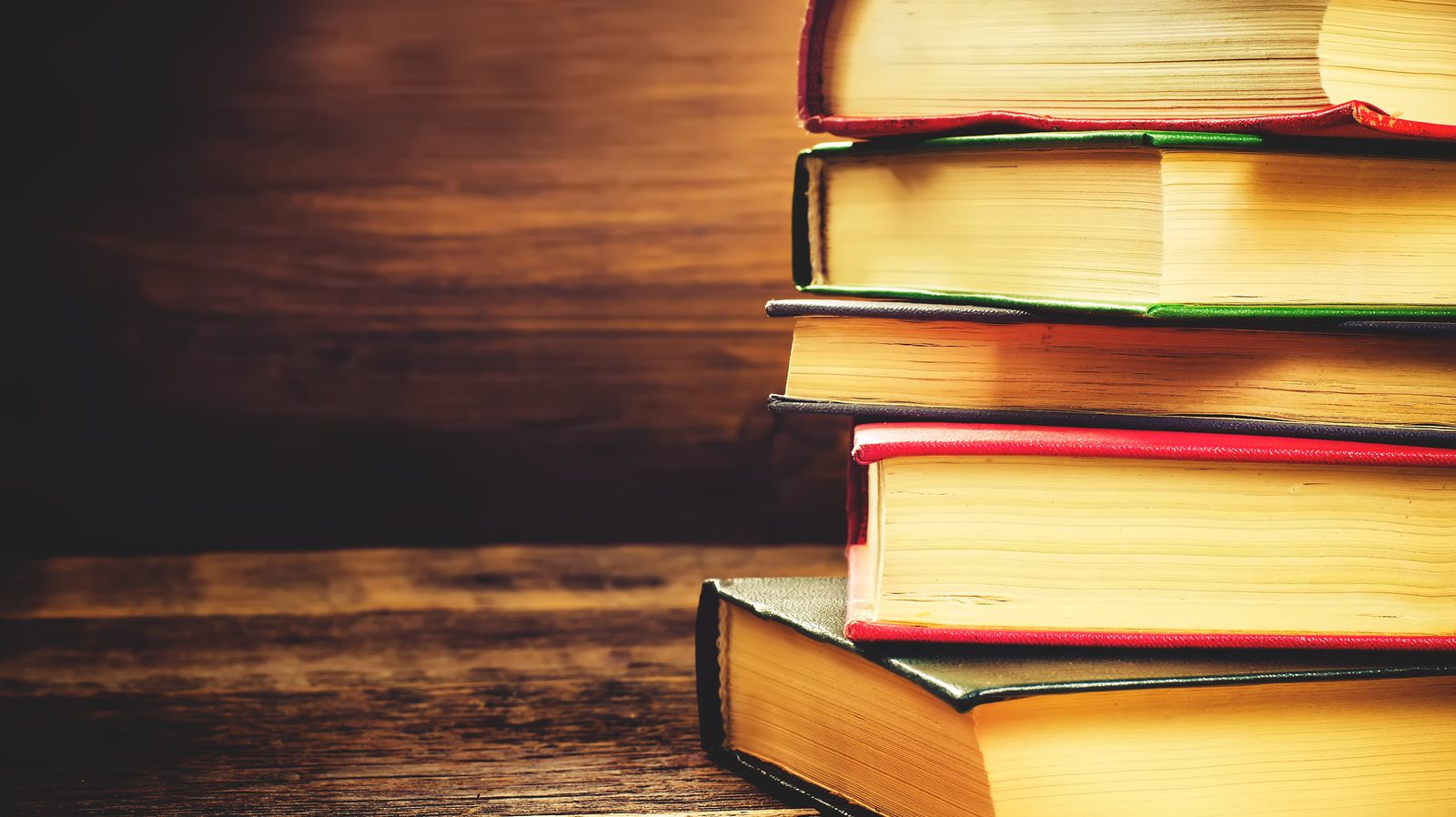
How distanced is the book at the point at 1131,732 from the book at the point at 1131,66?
0.81 feet

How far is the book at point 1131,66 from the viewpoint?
500 millimetres

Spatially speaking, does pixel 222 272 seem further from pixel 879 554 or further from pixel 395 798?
pixel 879 554

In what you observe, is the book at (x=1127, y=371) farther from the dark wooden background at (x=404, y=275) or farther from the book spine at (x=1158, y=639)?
the dark wooden background at (x=404, y=275)

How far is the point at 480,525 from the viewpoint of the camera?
3.63 ft

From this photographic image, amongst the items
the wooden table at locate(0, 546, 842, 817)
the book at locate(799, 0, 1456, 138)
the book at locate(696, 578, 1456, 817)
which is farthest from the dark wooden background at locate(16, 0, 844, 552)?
→ the book at locate(696, 578, 1456, 817)

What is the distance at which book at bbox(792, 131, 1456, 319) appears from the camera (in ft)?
1.68

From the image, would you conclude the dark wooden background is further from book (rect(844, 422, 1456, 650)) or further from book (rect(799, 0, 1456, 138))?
book (rect(844, 422, 1456, 650))

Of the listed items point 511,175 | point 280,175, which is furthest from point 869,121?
point 280,175

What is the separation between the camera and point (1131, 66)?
0.54 meters

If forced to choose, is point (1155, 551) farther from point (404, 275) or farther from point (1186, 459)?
point (404, 275)

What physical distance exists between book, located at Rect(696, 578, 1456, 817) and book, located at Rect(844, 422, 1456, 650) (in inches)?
0.5

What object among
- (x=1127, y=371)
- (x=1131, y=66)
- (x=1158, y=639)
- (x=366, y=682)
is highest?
(x=1131, y=66)

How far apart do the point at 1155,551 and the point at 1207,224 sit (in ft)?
0.50

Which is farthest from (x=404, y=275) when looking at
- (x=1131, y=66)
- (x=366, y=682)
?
(x=1131, y=66)
